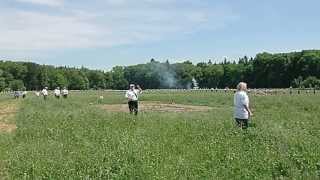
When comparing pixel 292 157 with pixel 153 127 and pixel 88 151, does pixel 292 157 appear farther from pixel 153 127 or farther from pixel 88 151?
pixel 153 127

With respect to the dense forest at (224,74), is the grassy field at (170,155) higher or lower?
lower

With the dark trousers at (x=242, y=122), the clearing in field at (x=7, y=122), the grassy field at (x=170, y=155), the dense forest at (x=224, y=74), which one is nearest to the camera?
the grassy field at (x=170, y=155)

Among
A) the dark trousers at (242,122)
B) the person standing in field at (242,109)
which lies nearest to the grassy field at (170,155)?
the dark trousers at (242,122)

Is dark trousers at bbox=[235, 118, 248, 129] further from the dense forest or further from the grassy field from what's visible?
the dense forest

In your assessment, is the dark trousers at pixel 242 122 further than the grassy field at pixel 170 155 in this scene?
Yes

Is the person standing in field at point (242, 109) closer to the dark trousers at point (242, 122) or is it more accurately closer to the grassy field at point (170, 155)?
the dark trousers at point (242, 122)

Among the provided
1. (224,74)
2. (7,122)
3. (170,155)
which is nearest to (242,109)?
(170,155)

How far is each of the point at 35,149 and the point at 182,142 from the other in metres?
3.36

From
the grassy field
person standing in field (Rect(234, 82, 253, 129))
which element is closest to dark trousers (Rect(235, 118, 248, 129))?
person standing in field (Rect(234, 82, 253, 129))

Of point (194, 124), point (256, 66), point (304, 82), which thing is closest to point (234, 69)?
point (256, 66)

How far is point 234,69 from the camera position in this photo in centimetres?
18238

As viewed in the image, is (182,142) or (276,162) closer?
(276,162)

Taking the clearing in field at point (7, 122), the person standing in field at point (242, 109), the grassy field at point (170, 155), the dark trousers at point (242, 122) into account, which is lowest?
the clearing in field at point (7, 122)

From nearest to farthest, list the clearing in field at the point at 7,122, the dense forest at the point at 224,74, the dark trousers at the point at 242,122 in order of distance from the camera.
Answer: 1. the dark trousers at the point at 242,122
2. the clearing in field at the point at 7,122
3. the dense forest at the point at 224,74
